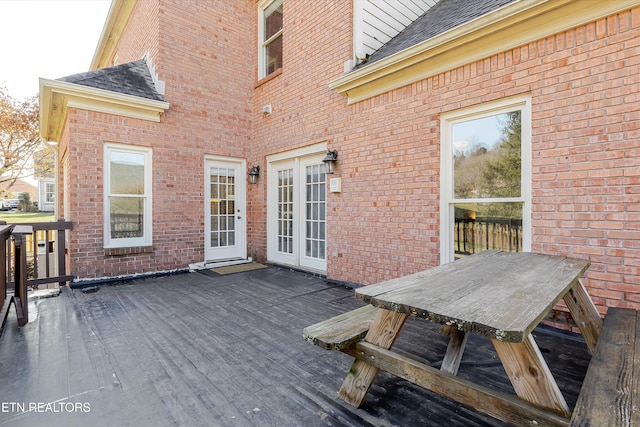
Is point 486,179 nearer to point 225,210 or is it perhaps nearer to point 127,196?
point 225,210

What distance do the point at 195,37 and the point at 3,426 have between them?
6.05 m

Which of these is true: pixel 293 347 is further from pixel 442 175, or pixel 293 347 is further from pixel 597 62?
pixel 597 62

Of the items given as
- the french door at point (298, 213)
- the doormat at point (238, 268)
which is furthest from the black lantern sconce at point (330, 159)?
the doormat at point (238, 268)

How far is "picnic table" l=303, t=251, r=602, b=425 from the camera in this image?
1186 mm

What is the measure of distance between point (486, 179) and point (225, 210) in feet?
15.5

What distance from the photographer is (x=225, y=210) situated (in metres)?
6.23

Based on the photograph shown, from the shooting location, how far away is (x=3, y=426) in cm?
164

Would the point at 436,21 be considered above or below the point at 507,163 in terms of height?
above

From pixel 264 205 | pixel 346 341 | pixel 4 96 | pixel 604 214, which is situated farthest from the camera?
pixel 4 96

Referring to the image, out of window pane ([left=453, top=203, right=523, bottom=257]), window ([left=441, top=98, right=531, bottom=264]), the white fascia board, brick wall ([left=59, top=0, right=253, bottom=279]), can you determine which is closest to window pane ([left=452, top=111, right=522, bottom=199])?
window ([left=441, top=98, right=531, bottom=264])

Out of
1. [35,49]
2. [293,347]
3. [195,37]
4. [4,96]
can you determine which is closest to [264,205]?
[195,37]

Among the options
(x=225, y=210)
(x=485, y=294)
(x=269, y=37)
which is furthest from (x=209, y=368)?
(x=269, y=37)

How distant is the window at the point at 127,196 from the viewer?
5.00 metres

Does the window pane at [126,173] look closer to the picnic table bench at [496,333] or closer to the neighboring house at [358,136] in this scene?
the neighboring house at [358,136]
